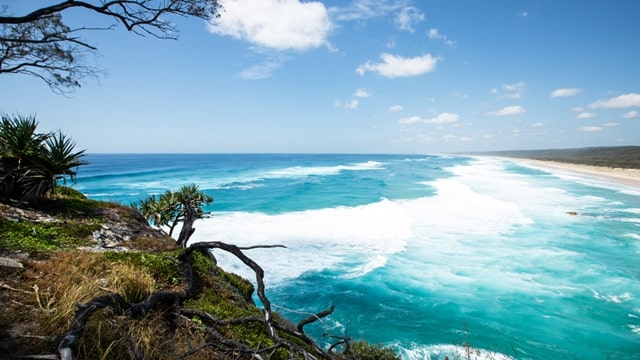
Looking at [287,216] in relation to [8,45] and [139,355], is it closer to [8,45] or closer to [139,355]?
[8,45]

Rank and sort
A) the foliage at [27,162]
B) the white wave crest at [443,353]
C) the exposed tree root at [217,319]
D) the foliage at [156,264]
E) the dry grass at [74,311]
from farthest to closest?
the white wave crest at [443,353], the foliage at [27,162], the foliage at [156,264], the exposed tree root at [217,319], the dry grass at [74,311]

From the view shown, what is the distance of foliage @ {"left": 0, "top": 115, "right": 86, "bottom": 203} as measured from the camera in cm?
725

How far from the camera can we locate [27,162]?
24.5ft

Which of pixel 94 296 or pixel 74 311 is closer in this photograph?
pixel 74 311

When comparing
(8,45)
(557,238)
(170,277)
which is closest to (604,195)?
(557,238)

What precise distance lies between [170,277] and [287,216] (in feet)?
76.1

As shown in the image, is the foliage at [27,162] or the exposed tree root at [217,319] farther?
the foliage at [27,162]

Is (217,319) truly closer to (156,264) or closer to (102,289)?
(102,289)

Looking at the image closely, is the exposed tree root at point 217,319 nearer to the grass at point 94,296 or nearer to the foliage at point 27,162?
the grass at point 94,296

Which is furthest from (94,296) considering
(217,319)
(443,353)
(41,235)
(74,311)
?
(443,353)

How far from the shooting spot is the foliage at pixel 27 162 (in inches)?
285

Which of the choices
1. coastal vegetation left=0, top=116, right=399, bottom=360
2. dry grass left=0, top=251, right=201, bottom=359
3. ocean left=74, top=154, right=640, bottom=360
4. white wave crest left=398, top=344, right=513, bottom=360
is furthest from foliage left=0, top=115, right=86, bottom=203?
white wave crest left=398, top=344, right=513, bottom=360

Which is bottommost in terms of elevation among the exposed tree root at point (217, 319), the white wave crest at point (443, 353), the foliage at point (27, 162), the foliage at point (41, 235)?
the white wave crest at point (443, 353)

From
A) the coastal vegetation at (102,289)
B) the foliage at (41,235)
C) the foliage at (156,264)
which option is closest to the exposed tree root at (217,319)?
the coastal vegetation at (102,289)
